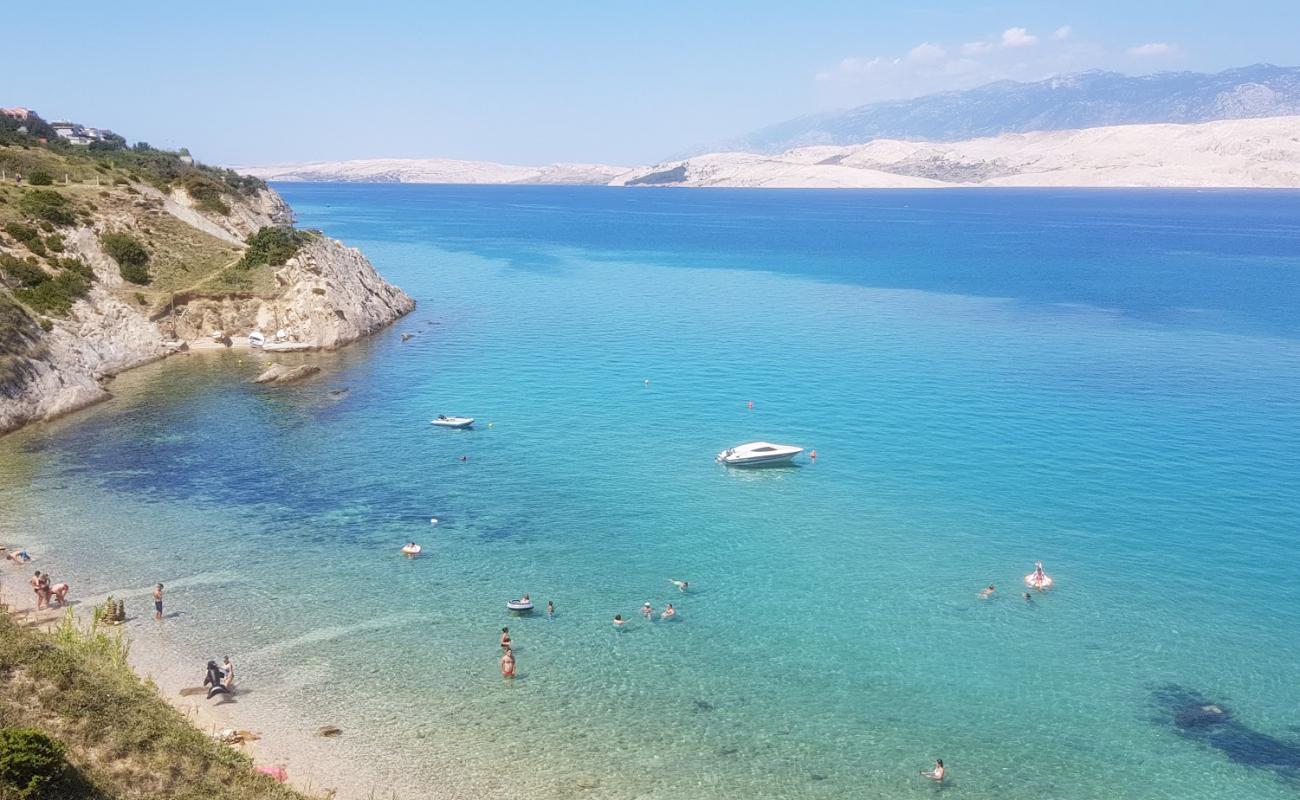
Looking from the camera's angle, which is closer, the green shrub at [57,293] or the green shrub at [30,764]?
the green shrub at [30,764]

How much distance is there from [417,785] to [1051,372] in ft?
207

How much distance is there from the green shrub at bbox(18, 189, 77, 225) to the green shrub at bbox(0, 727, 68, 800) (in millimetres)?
75255

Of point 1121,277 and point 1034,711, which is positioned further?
point 1121,277

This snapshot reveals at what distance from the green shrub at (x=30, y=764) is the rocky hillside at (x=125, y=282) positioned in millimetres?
45498

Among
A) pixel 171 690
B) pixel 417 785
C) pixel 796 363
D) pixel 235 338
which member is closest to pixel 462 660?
pixel 417 785

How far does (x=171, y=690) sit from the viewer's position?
30188mm

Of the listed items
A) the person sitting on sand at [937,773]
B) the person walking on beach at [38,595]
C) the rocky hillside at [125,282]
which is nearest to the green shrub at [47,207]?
the rocky hillside at [125,282]

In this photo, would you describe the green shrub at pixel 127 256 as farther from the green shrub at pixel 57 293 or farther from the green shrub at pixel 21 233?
the green shrub at pixel 57 293

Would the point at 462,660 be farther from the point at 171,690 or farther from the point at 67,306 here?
the point at 67,306

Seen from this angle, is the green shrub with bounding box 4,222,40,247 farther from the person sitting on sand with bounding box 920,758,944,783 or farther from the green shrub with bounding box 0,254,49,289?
the person sitting on sand with bounding box 920,758,944,783

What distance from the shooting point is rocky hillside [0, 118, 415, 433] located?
6147 cm

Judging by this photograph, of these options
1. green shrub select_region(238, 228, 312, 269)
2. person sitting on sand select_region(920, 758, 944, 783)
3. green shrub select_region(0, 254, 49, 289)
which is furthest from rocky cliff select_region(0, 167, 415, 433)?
person sitting on sand select_region(920, 758, 944, 783)

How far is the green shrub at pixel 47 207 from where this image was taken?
79375 millimetres

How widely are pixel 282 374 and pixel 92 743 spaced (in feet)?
171
